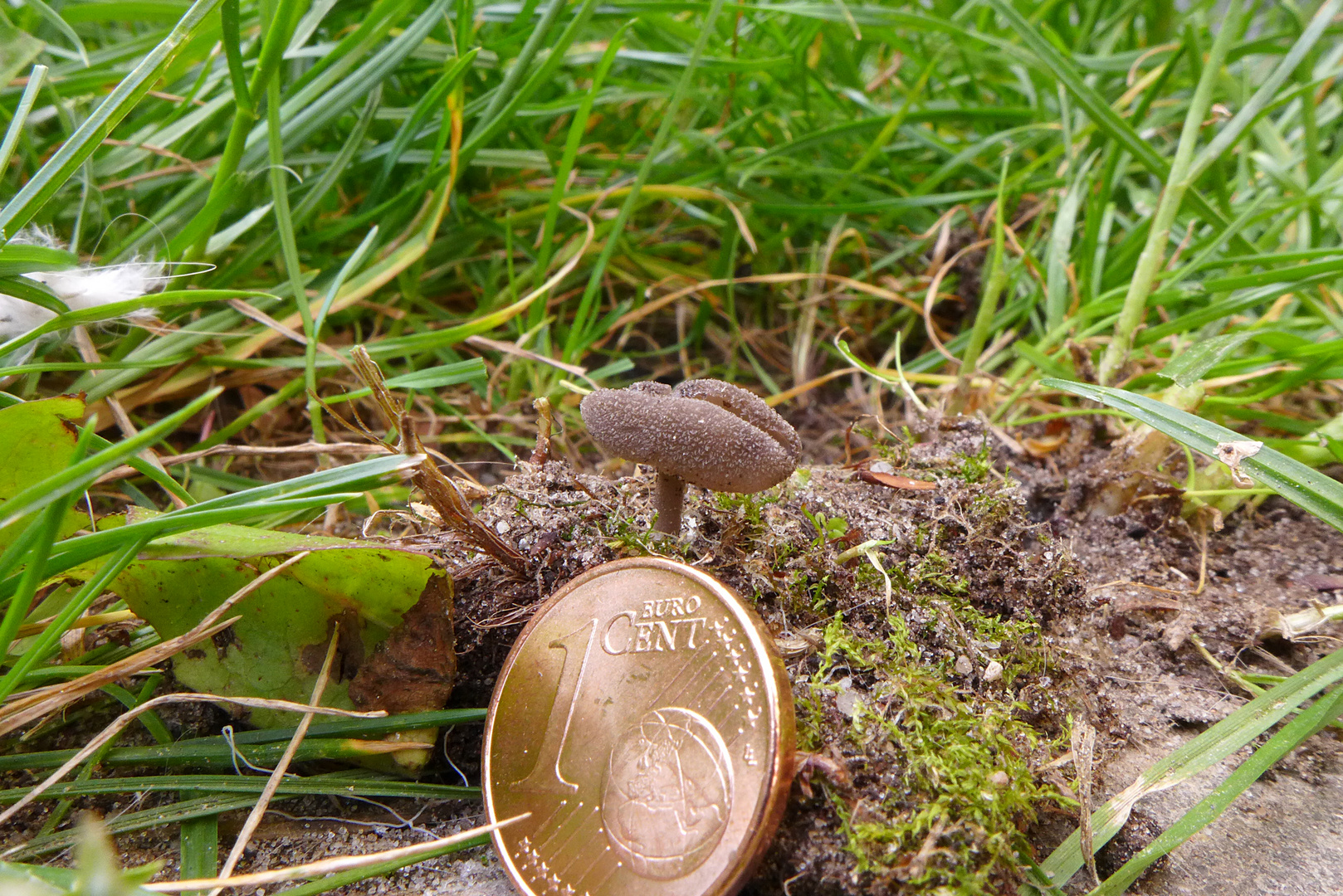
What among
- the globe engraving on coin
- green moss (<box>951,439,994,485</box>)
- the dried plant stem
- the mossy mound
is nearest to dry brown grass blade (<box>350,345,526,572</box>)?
the mossy mound

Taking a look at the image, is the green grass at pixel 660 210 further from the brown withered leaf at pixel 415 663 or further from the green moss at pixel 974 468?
the brown withered leaf at pixel 415 663

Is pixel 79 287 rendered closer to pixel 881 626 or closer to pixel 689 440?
pixel 689 440

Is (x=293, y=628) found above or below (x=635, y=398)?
below

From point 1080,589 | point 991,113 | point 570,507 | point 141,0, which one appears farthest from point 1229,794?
point 141,0

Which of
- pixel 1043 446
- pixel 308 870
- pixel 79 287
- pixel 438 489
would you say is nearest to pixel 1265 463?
pixel 1043 446

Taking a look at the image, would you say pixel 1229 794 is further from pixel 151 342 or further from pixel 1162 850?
pixel 151 342

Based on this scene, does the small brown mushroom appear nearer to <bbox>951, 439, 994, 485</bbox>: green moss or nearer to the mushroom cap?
the mushroom cap

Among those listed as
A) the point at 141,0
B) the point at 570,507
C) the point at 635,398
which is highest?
the point at 141,0

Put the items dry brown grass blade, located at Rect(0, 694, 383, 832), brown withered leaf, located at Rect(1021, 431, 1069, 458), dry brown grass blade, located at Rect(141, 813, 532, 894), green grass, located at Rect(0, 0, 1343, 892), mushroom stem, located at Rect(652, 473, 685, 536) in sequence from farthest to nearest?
A: brown withered leaf, located at Rect(1021, 431, 1069, 458) → green grass, located at Rect(0, 0, 1343, 892) → mushroom stem, located at Rect(652, 473, 685, 536) → dry brown grass blade, located at Rect(0, 694, 383, 832) → dry brown grass blade, located at Rect(141, 813, 532, 894)
